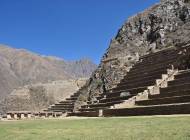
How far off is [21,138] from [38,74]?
6237 inches

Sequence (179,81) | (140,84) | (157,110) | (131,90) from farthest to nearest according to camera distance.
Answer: (140,84), (131,90), (179,81), (157,110)

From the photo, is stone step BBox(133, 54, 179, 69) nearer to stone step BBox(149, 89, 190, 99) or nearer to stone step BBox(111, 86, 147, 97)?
stone step BBox(111, 86, 147, 97)

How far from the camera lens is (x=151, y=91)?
3319 centimetres

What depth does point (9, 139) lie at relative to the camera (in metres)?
12.7

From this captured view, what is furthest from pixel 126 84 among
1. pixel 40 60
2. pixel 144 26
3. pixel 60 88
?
pixel 40 60

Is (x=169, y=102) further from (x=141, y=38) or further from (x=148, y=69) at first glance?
(x=141, y=38)

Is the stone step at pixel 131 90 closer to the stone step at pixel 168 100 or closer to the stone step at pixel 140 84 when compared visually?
the stone step at pixel 140 84

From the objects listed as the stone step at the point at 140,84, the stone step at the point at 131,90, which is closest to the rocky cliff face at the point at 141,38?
the stone step at the point at 140,84

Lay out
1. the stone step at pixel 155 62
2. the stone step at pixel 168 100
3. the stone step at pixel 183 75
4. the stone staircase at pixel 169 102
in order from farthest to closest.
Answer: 1. the stone step at pixel 155 62
2. the stone step at pixel 183 75
3. the stone step at pixel 168 100
4. the stone staircase at pixel 169 102

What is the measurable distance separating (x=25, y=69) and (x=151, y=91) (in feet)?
478

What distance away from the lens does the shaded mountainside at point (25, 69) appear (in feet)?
517

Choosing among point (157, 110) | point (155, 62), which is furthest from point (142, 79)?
point (157, 110)

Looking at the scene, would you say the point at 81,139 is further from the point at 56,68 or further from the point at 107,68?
the point at 56,68

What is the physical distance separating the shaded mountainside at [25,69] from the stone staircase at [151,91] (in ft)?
364
